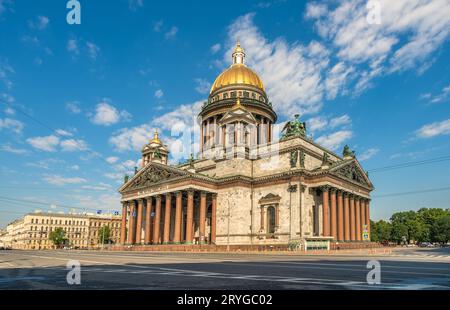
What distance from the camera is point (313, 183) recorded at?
56.9 metres

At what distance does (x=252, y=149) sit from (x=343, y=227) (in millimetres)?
19147

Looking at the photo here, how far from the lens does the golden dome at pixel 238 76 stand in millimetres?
82375

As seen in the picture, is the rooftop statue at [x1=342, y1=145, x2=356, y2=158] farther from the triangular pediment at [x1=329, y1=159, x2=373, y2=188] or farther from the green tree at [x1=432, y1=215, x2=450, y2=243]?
the green tree at [x1=432, y1=215, x2=450, y2=243]

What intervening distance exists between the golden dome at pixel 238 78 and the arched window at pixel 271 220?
32.7m

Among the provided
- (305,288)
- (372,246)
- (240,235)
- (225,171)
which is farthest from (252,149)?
(305,288)

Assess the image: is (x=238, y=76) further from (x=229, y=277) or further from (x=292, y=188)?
(x=229, y=277)

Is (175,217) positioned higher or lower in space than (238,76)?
lower

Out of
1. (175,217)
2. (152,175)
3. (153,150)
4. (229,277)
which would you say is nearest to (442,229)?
(153,150)

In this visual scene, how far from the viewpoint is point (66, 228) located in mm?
141750

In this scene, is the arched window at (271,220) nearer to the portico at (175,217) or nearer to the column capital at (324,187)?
the column capital at (324,187)

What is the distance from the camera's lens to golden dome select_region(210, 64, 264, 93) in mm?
82375

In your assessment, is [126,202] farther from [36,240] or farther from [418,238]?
[418,238]

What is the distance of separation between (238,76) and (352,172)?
3257 cm

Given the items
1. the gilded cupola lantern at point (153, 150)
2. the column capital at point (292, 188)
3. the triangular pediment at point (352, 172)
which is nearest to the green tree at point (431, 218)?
the triangular pediment at point (352, 172)
